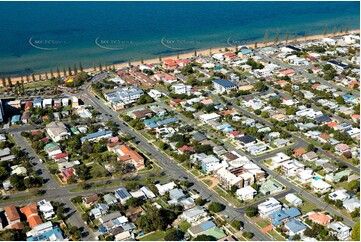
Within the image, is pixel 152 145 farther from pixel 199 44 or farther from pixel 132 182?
pixel 199 44

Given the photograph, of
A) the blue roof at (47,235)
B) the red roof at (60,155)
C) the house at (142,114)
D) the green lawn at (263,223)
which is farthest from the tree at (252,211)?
the house at (142,114)

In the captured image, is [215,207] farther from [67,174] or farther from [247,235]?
[67,174]

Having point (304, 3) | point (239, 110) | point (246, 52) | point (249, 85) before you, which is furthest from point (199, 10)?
point (239, 110)

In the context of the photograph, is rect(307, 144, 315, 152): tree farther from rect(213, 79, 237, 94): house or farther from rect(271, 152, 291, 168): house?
rect(213, 79, 237, 94): house

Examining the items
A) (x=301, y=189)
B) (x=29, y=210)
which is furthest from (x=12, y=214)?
(x=301, y=189)

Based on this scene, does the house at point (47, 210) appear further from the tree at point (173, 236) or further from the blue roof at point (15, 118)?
the blue roof at point (15, 118)
